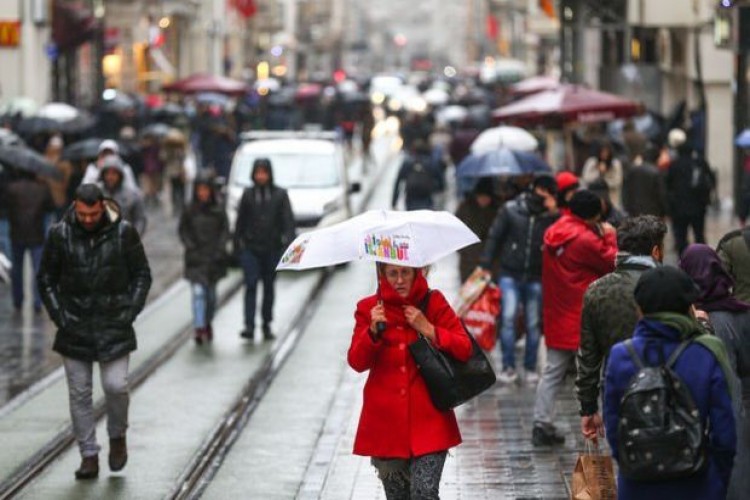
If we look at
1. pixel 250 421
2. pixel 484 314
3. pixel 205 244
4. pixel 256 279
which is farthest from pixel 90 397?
pixel 256 279

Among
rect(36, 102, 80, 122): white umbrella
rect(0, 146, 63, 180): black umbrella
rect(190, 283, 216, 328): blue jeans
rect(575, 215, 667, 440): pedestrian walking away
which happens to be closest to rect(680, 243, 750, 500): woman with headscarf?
rect(575, 215, 667, 440): pedestrian walking away

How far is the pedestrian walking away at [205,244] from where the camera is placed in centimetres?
1928

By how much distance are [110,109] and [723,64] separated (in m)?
13.0

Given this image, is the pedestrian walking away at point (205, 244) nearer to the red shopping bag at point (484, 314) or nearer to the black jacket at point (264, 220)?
the black jacket at point (264, 220)

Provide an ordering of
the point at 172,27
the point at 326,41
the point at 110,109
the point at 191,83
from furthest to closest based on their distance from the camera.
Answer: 1. the point at 326,41
2. the point at 172,27
3. the point at 191,83
4. the point at 110,109

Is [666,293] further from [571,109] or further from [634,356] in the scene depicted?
[571,109]

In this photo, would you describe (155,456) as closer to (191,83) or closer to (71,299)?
(71,299)

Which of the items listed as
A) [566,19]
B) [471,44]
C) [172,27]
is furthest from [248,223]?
[471,44]

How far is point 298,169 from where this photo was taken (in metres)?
27.3

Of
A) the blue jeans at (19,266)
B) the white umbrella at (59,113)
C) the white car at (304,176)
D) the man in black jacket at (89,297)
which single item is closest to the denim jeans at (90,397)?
the man in black jacket at (89,297)

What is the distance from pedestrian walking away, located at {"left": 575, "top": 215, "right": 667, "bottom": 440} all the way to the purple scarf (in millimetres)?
361

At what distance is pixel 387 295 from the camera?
358 inches

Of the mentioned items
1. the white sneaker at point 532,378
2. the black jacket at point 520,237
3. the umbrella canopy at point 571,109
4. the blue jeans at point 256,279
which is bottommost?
the white sneaker at point 532,378

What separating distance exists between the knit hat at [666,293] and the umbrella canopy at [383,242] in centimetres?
126
